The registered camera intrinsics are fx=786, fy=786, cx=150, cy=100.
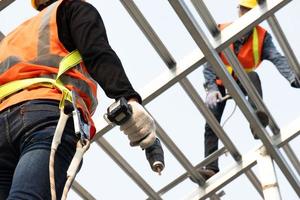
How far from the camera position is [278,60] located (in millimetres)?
7211

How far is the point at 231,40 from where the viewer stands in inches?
259

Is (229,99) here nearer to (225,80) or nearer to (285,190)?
(225,80)

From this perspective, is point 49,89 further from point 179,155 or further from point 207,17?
point 179,155

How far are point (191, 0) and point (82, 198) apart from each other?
257cm

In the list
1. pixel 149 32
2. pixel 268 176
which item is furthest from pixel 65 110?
pixel 268 176

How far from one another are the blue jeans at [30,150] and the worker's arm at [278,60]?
4744 mm

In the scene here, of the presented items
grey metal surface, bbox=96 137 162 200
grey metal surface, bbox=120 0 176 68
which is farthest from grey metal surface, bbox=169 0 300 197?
grey metal surface, bbox=96 137 162 200

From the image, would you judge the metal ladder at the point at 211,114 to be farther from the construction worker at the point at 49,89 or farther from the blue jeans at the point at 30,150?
the blue jeans at the point at 30,150

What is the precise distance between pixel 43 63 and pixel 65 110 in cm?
34

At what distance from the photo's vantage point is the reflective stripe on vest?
Answer: 9.36 feet

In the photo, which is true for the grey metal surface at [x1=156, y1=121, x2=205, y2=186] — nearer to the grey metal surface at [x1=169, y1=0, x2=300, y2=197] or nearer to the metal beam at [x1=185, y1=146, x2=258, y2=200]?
the metal beam at [x1=185, y1=146, x2=258, y2=200]

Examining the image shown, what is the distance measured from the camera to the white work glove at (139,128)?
2541 mm

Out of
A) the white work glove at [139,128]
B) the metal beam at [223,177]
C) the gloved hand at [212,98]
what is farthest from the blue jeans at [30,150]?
the metal beam at [223,177]

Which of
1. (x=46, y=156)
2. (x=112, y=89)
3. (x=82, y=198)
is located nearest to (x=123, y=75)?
(x=112, y=89)
